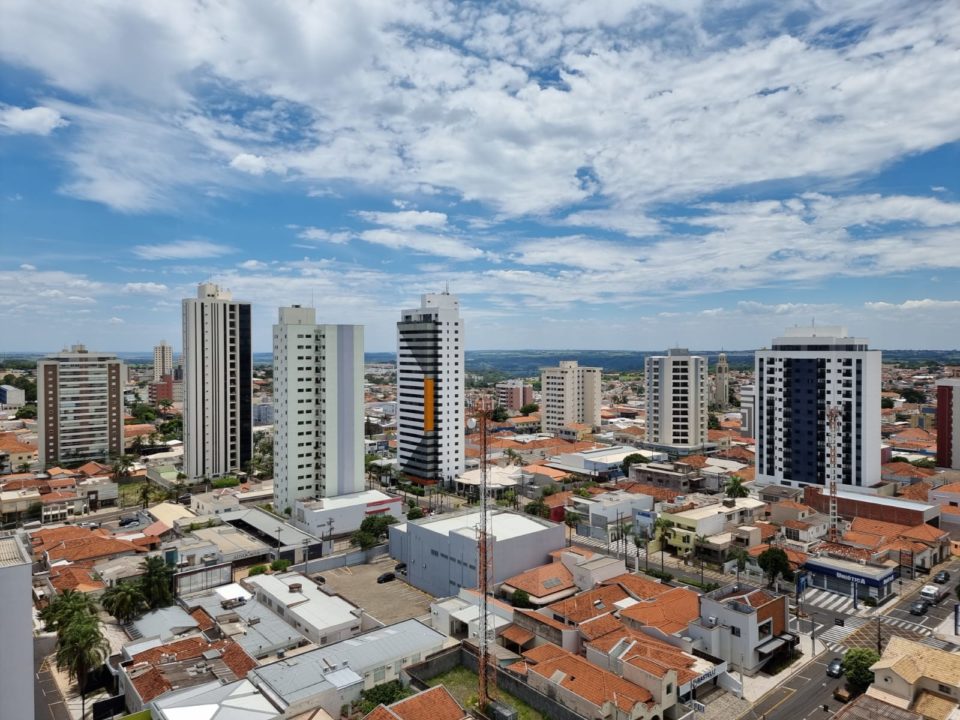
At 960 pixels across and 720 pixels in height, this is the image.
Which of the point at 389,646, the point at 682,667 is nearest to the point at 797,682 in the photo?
the point at 682,667

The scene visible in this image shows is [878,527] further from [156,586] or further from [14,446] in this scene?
[14,446]

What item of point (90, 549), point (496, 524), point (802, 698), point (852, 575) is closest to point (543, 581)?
point (496, 524)

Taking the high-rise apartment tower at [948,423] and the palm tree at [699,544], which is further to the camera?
the high-rise apartment tower at [948,423]

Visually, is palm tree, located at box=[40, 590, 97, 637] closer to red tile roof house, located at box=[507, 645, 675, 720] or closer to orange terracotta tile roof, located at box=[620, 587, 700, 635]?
red tile roof house, located at box=[507, 645, 675, 720]

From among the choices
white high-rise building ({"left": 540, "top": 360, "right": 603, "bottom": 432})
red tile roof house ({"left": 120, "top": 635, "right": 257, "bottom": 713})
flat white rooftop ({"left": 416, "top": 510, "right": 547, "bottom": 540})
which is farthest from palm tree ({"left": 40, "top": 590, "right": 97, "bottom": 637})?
white high-rise building ({"left": 540, "top": 360, "right": 603, "bottom": 432})

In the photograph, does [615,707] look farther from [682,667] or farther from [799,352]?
[799,352]

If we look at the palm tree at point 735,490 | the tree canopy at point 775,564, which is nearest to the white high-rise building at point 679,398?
the palm tree at point 735,490

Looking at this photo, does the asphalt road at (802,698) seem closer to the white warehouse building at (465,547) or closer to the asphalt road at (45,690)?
the white warehouse building at (465,547)
